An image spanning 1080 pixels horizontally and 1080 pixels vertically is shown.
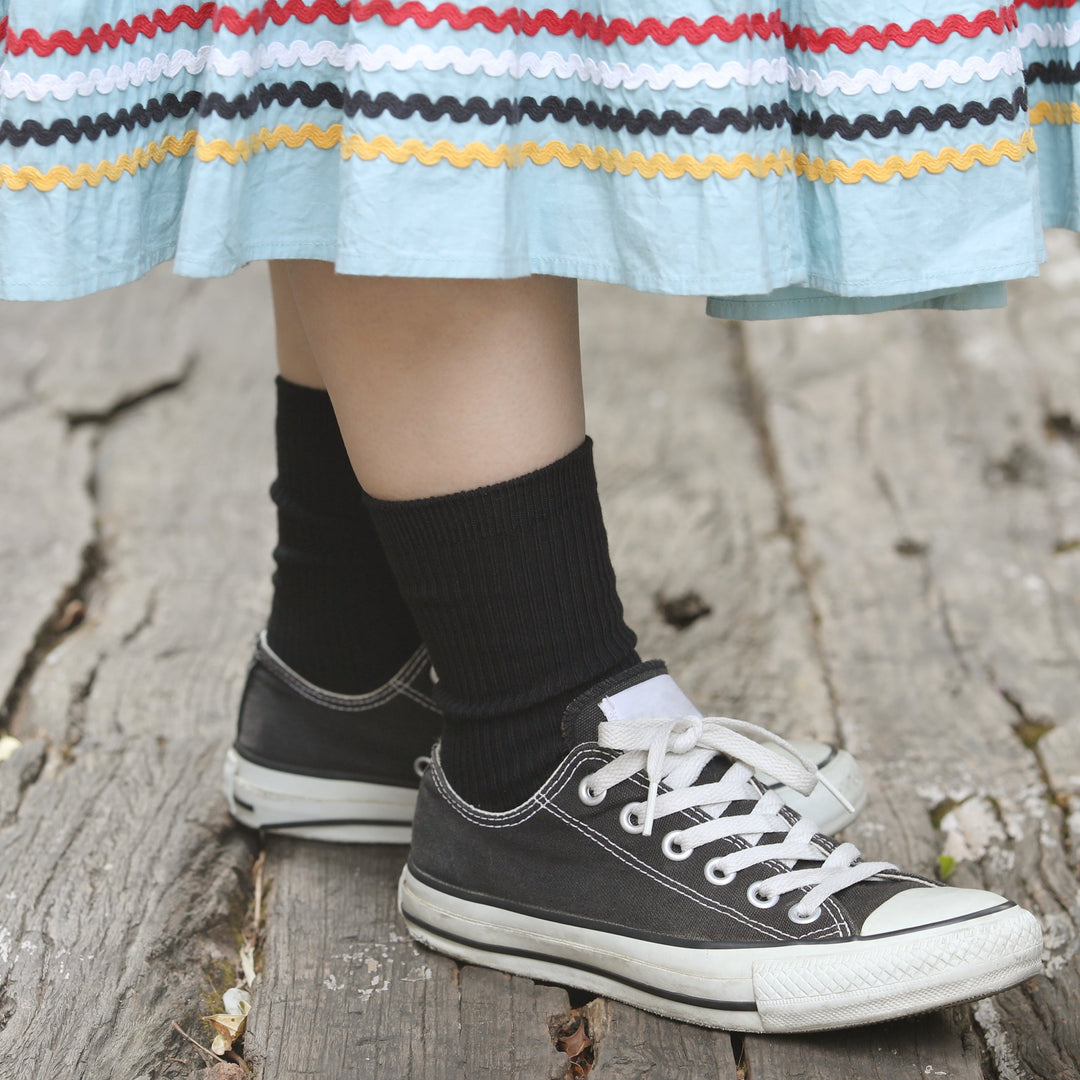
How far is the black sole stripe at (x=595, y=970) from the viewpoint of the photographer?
0.74 m

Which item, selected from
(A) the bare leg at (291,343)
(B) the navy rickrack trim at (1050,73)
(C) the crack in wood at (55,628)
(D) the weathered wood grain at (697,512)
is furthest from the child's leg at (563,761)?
(C) the crack in wood at (55,628)

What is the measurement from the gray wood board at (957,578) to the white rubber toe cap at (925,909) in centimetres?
13

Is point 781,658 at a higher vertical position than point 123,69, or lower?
lower

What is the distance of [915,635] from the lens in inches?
53.7

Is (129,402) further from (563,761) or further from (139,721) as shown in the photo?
(563,761)

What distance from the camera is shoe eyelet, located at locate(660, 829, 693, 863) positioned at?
2.52ft

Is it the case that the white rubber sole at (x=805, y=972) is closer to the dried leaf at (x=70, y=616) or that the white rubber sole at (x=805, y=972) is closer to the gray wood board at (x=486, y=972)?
the gray wood board at (x=486, y=972)

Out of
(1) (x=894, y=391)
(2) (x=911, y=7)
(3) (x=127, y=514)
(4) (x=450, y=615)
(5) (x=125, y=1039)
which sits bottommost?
(1) (x=894, y=391)

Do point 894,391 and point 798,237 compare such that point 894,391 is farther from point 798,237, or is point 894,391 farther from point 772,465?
point 798,237

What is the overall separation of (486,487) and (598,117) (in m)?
0.23

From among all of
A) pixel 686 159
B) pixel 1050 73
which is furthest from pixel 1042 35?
pixel 686 159

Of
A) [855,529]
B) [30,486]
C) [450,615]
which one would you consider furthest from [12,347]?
[450,615]

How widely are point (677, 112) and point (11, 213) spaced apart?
39 cm

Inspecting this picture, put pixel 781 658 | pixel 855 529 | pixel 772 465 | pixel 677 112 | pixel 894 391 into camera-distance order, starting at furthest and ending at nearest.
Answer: pixel 894 391 → pixel 772 465 → pixel 855 529 → pixel 781 658 → pixel 677 112
